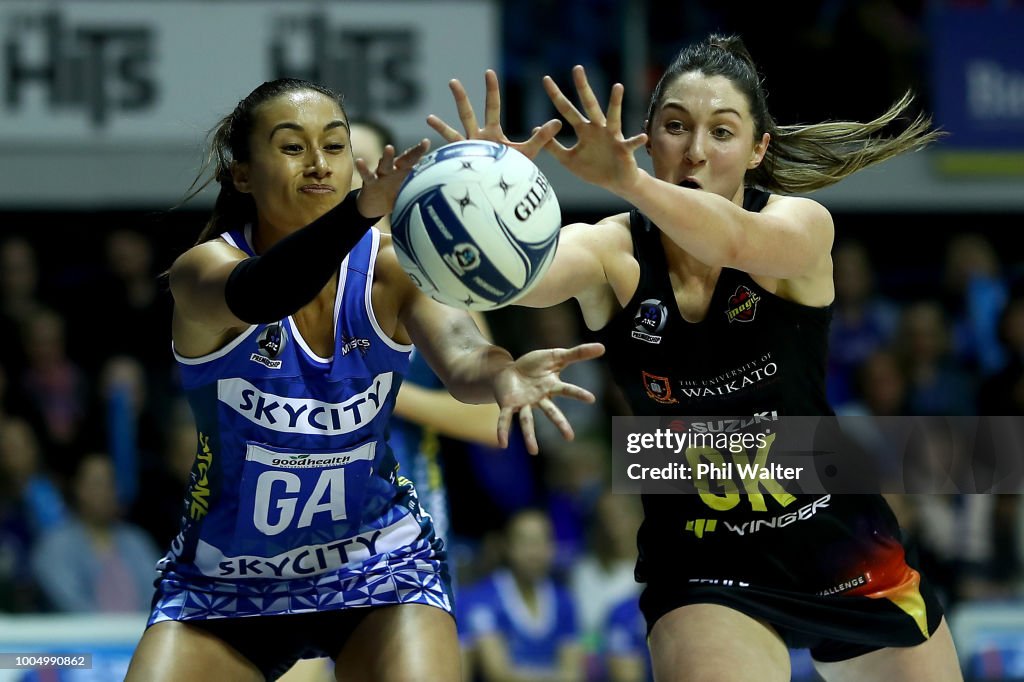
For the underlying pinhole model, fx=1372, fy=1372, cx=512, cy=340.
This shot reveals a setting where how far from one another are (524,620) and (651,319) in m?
4.12

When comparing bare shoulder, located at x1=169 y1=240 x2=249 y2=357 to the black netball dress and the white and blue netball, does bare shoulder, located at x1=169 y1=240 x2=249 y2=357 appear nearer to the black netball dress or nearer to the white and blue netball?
the white and blue netball

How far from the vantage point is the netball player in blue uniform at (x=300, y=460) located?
11.2 feet

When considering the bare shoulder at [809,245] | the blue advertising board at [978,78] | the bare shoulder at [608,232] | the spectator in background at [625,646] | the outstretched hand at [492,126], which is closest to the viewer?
the outstretched hand at [492,126]

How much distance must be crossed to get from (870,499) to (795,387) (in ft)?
1.42

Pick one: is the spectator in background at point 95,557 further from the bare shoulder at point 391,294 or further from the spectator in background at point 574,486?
the bare shoulder at point 391,294

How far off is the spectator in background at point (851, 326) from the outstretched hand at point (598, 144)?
6094 mm

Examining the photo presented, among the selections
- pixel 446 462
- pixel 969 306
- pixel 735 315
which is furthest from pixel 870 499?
pixel 969 306

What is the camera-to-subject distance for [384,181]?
3145 millimetres

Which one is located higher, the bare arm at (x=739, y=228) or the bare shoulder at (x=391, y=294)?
the bare arm at (x=739, y=228)

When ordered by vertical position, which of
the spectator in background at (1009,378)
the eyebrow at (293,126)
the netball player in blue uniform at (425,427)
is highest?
the eyebrow at (293,126)

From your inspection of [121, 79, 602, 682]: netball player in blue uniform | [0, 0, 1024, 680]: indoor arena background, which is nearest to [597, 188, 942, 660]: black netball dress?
[121, 79, 602, 682]: netball player in blue uniform

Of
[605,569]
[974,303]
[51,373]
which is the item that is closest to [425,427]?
[605,569]

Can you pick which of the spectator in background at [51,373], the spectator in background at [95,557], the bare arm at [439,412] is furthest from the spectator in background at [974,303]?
the spectator in background at [51,373]

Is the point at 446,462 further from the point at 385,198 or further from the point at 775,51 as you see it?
the point at 385,198
